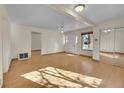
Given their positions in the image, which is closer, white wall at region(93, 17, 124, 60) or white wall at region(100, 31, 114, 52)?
white wall at region(93, 17, 124, 60)

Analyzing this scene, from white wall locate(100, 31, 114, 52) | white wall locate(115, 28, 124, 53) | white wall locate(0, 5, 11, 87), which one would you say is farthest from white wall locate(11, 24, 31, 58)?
white wall locate(115, 28, 124, 53)

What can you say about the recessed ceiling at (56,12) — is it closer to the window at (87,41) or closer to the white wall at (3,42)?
the white wall at (3,42)

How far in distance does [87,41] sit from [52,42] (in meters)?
3.12

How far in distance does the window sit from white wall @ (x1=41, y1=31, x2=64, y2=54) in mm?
2570

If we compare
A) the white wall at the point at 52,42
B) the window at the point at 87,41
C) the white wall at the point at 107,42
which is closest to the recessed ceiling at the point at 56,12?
the white wall at the point at 107,42

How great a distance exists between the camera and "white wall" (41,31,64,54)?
806 centimetres

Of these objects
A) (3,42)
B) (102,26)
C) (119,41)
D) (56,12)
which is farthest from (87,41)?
(3,42)

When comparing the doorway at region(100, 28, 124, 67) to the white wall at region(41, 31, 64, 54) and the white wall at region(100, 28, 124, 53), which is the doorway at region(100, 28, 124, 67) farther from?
the white wall at region(41, 31, 64, 54)

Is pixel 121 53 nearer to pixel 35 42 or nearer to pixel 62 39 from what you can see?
pixel 62 39

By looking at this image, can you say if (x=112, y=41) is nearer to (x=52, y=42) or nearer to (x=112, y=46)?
(x=112, y=46)

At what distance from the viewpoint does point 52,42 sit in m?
8.77
